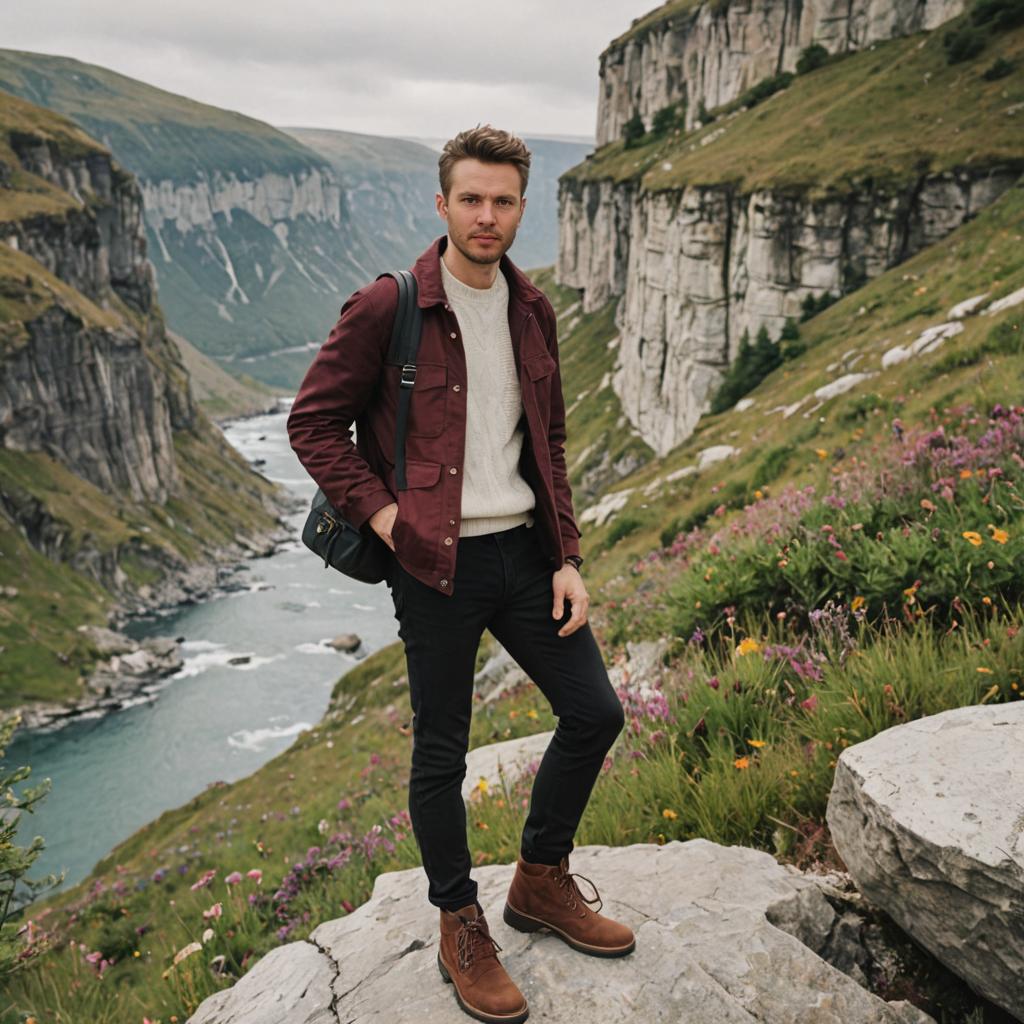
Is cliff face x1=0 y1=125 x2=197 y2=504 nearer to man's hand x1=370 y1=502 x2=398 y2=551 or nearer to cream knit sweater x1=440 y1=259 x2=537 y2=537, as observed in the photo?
cream knit sweater x1=440 y1=259 x2=537 y2=537

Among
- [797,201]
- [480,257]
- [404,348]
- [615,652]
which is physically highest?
[797,201]

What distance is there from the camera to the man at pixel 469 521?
4.27m

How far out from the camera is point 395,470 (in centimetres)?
437

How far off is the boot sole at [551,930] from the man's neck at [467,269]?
11.8 feet

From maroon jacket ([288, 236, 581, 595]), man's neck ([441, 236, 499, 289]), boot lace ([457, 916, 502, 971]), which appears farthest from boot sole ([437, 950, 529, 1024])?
man's neck ([441, 236, 499, 289])

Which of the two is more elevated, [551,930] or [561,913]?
[561,913]

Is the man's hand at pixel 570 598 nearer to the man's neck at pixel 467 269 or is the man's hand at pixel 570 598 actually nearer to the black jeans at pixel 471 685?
the black jeans at pixel 471 685

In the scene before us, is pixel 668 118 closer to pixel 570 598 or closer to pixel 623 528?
pixel 623 528

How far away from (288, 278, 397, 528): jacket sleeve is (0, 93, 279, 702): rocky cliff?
350 feet

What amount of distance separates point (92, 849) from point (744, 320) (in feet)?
202

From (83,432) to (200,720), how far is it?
282ft

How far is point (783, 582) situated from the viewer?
26.2 ft

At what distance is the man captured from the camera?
427 cm

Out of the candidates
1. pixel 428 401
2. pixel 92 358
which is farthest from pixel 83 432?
pixel 428 401
